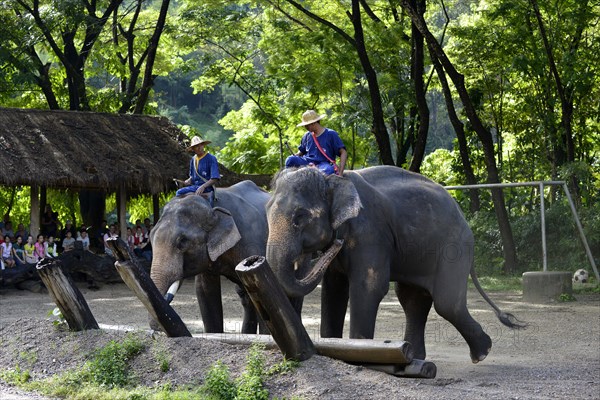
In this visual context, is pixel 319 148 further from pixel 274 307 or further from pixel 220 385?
pixel 220 385

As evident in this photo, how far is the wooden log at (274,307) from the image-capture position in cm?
847

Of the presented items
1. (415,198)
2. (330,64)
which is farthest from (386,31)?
(415,198)

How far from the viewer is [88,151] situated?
83.9 ft

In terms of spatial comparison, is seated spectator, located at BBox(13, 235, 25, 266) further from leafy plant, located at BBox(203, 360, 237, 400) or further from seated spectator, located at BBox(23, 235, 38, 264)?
leafy plant, located at BBox(203, 360, 237, 400)

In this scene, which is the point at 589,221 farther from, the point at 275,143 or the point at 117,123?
the point at 275,143

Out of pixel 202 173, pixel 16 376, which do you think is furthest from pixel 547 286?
pixel 16 376

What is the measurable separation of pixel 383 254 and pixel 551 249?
46.0ft

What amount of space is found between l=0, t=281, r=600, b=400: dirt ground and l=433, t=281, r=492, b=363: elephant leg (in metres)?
0.22

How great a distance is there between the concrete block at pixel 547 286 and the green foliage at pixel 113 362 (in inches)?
465

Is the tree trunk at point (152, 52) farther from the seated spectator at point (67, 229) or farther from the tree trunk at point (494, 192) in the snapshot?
the tree trunk at point (494, 192)

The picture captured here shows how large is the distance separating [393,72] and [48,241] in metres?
10.3

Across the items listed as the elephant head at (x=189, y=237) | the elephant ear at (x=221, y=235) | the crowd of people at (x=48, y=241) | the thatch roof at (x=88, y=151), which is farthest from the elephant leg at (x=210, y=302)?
the thatch roof at (x=88, y=151)

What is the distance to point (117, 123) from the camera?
27.5m

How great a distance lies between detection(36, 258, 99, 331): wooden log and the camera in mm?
10648
